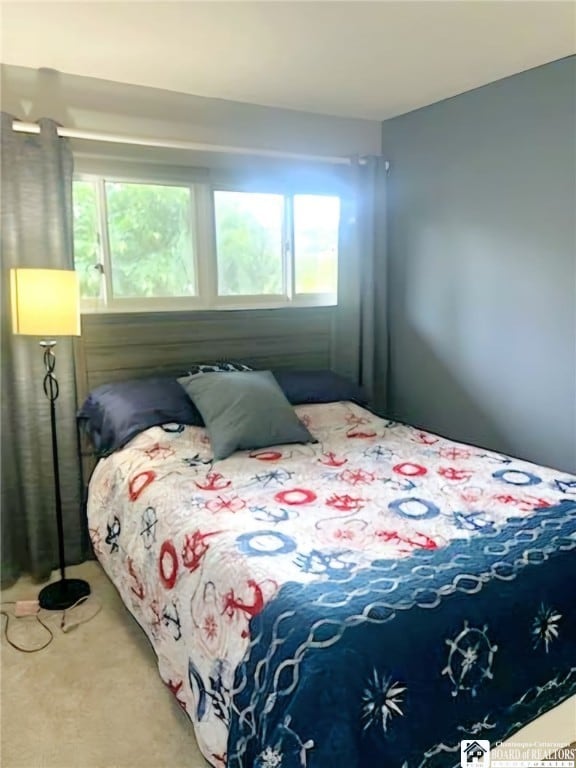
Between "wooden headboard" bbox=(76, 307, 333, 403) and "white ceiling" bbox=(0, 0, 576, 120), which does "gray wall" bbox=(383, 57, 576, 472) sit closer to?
"white ceiling" bbox=(0, 0, 576, 120)

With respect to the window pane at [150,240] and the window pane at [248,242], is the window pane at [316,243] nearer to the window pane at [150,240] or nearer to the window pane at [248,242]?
the window pane at [248,242]

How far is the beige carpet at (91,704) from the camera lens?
68.8 inches

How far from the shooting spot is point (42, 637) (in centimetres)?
233

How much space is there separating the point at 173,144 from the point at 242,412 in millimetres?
1353

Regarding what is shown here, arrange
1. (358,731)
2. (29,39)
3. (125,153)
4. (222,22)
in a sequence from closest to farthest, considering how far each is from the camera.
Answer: (358,731) < (222,22) < (29,39) < (125,153)

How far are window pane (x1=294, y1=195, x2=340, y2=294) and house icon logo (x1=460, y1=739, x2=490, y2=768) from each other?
2561 millimetres

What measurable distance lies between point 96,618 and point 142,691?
0.53m

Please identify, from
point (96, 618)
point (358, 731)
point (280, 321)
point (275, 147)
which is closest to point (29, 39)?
point (275, 147)

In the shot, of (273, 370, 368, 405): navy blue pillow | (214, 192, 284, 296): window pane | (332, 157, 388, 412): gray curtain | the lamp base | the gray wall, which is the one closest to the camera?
the lamp base

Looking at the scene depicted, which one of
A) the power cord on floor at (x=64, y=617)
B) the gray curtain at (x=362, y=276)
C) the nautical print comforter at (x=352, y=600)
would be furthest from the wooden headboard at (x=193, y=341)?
the power cord on floor at (x=64, y=617)

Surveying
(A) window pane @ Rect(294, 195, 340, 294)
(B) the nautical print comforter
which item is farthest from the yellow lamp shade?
(A) window pane @ Rect(294, 195, 340, 294)

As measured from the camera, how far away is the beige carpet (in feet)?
5.73

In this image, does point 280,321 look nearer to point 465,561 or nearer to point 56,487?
point 56,487

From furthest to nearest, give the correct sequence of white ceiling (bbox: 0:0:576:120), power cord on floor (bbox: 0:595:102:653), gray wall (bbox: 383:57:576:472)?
gray wall (bbox: 383:57:576:472)
power cord on floor (bbox: 0:595:102:653)
white ceiling (bbox: 0:0:576:120)
